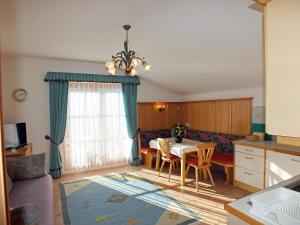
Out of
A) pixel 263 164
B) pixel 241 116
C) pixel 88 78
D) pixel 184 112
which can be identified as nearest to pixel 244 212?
pixel 263 164

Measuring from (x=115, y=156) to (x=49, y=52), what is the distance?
2828 millimetres

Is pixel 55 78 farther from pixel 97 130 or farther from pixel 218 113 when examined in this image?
pixel 218 113

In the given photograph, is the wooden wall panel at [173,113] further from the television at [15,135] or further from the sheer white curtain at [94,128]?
the television at [15,135]

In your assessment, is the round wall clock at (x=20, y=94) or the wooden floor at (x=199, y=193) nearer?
the wooden floor at (x=199, y=193)

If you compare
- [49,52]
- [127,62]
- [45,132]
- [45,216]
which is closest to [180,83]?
[127,62]

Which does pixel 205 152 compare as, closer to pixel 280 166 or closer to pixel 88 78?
pixel 280 166

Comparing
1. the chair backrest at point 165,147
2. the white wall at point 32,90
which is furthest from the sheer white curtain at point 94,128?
the chair backrest at point 165,147

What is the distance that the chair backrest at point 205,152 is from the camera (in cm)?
356

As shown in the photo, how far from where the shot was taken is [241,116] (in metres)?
4.14

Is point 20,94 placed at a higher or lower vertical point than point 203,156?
higher

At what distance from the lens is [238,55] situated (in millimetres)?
2953

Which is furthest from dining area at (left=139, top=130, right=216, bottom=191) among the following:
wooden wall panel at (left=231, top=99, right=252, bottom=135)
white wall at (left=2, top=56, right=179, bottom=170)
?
white wall at (left=2, top=56, right=179, bottom=170)

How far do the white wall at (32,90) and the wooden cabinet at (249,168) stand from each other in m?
3.86

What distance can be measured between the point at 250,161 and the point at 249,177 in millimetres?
287
